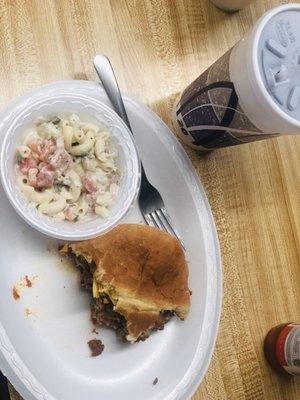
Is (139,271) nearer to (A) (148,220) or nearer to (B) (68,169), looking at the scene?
(A) (148,220)

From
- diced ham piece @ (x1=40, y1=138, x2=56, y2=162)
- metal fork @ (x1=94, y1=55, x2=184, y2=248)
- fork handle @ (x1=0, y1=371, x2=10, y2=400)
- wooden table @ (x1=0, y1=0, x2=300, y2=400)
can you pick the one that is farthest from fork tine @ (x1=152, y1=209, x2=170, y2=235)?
fork handle @ (x1=0, y1=371, x2=10, y2=400)

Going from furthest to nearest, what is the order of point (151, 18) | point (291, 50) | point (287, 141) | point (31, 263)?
point (287, 141) < point (151, 18) < point (31, 263) < point (291, 50)

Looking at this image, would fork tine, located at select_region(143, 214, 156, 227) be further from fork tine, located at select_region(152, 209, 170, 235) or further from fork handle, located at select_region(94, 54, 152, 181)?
fork handle, located at select_region(94, 54, 152, 181)

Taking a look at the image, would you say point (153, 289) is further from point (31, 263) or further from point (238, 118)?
point (238, 118)

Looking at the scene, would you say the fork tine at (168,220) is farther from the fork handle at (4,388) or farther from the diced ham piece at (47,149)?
the fork handle at (4,388)

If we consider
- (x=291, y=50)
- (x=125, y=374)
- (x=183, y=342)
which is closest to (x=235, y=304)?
(x=183, y=342)

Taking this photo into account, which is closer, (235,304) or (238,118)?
(238,118)
